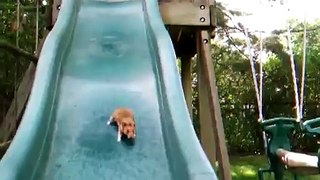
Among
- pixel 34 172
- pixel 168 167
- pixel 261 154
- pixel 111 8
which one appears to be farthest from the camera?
pixel 261 154

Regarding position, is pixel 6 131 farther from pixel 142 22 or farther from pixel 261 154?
pixel 261 154

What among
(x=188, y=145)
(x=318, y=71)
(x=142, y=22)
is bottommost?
(x=318, y=71)

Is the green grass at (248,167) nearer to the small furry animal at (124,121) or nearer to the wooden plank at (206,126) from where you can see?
the wooden plank at (206,126)

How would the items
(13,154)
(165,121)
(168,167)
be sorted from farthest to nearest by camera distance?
(165,121), (168,167), (13,154)

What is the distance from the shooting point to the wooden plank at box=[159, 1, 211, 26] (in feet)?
12.7

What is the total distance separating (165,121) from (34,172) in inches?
29.1

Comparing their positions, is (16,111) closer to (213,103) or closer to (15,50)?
(15,50)

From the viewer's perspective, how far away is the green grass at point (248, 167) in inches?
271

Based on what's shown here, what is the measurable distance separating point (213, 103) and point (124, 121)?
1.14m

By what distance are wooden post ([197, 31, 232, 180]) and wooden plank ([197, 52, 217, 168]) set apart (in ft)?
0.27

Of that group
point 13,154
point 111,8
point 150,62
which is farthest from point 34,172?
point 111,8

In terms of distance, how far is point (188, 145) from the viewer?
7.22 feet

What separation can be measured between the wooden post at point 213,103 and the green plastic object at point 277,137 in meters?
0.68

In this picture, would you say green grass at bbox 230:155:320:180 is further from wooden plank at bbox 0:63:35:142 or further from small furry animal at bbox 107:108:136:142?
small furry animal at bbox 107:108:136:142
